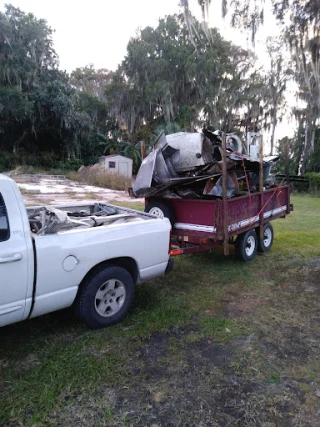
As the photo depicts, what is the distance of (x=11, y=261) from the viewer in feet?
9.22

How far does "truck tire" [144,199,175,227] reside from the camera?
5.55 meters

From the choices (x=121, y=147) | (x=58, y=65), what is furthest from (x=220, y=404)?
(x=58, y=65)

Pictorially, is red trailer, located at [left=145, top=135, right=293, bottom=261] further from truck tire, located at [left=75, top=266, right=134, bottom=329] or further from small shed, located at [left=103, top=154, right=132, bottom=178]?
small shed, located at [left=103, top=154, right=132, bottom=178]

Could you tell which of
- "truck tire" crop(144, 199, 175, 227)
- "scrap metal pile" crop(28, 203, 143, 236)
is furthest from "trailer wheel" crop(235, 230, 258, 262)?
"scrap metal pile" crop(28, 203, 143, 236)

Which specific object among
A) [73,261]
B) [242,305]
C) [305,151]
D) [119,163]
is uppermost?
[305,151]

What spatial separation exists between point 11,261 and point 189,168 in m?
3.37

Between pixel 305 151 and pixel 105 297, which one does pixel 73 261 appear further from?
pixel 305 151

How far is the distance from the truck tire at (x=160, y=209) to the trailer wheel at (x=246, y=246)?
134 cm

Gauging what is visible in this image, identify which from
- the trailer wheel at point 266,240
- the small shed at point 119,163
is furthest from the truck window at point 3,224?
the small shed at point 119,163

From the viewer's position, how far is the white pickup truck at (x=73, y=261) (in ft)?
9.47

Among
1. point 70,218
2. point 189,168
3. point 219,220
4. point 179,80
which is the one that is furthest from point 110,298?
point 179,80

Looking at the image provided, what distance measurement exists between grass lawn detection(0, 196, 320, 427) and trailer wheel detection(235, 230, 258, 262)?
119 cm

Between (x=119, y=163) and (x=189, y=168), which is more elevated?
(x=119, y=163)

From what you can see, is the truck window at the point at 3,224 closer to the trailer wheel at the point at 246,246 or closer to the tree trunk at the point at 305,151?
the trailer wheel at the point at 246,246
